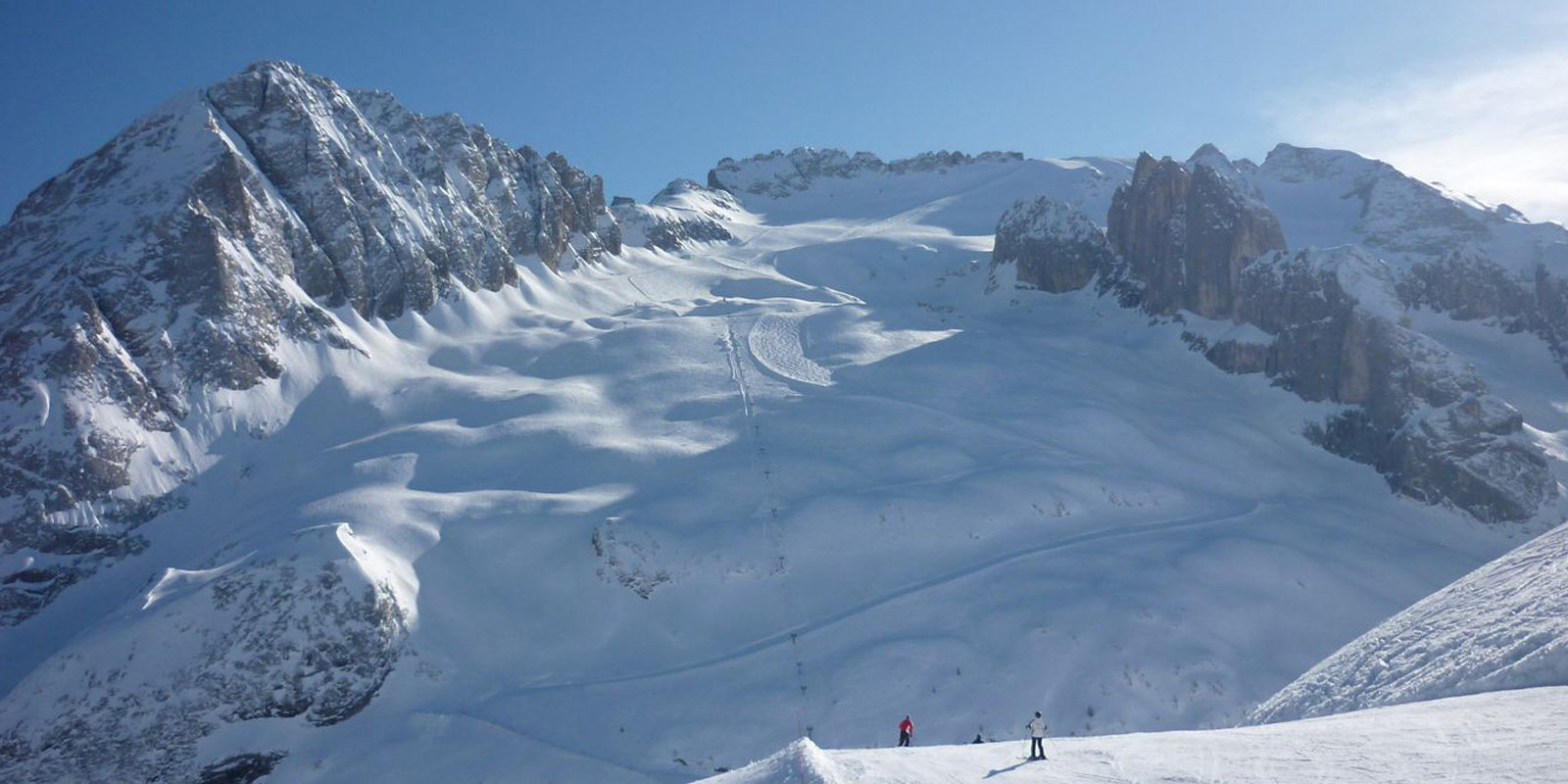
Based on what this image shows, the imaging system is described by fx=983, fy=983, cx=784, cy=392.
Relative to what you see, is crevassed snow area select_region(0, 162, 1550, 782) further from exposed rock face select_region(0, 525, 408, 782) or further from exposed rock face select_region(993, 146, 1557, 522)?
exposed rock face select_region(993, 146, 1557, 522)

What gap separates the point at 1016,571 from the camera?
3659 cm

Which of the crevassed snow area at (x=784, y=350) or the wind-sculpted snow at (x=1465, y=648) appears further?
the crevassed snow area at (x=784, y=350)

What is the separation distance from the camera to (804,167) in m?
144

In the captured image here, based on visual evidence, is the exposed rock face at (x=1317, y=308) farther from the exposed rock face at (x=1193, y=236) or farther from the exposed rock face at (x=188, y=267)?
the exposed rock face at (x=188, y=267)

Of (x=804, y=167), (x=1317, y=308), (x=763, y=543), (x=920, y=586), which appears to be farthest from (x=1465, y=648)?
(x=804, y=167)

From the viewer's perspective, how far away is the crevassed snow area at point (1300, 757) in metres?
13.3

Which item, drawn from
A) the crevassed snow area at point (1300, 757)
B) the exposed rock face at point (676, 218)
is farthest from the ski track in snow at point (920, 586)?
the exposed rock face at point (676, 218)

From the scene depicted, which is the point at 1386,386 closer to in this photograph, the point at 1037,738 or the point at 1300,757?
the point at 1037,738

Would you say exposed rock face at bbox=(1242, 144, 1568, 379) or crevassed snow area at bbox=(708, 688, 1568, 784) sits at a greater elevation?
exposed rock face at bbox=(1242, 144, 1568, 379)

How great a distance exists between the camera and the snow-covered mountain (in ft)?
101

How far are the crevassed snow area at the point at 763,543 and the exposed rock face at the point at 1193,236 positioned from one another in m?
5.19

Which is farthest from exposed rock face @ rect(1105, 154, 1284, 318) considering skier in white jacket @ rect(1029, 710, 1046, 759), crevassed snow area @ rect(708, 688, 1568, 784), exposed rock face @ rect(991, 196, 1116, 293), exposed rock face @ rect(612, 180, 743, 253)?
skier in white jacket @ rect(1029, 710, 1046, 759)

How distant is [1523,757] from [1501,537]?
36848mm

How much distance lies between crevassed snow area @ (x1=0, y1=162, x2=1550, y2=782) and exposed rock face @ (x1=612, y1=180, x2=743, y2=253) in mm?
32240
